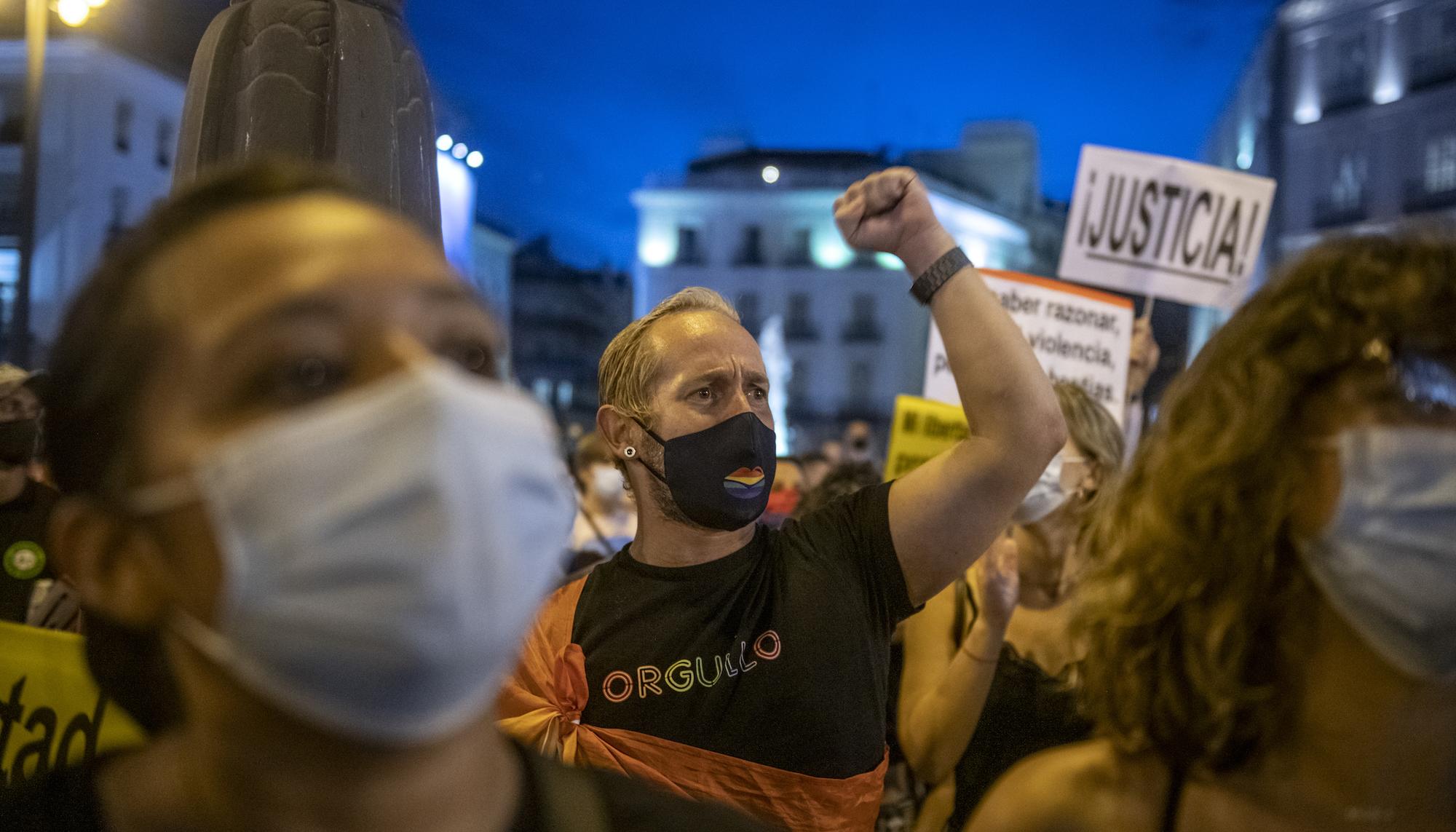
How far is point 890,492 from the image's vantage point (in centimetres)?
271

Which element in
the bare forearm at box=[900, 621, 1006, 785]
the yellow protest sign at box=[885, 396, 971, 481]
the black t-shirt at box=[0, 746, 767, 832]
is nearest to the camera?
the black t-shirt at box=[0, 746, 767, 832]

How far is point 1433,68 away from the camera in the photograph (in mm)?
37312

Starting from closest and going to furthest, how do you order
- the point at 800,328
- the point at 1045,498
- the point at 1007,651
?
1. the point at 1007,651
2. the point at 1045,498
3. the point at 800,328

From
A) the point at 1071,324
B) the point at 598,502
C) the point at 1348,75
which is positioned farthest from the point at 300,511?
the point at 1348,75

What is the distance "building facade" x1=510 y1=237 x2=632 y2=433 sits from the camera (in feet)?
218

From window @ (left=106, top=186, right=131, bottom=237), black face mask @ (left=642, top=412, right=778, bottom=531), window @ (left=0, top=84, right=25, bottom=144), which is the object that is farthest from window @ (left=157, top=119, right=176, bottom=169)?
black face mask @ (left=642, top=412, right=778, bottom=531)

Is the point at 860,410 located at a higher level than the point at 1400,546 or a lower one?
lower

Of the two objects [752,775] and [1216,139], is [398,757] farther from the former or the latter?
[1216,139]

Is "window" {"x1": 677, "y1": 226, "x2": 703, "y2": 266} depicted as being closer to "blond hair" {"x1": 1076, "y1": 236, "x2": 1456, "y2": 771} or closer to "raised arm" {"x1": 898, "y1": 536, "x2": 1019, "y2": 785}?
"raised arm" {"x1": 898, "y1": 536, "x2": 1019, "y2": 785}

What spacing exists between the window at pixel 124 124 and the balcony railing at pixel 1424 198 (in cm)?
4156

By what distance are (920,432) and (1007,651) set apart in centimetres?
145

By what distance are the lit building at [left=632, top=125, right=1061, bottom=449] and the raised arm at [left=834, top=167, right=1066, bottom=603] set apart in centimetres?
5176

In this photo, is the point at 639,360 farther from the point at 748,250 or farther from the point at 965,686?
the point at 748,250

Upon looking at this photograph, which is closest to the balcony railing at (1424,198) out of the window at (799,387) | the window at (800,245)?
the window at (800,245)
